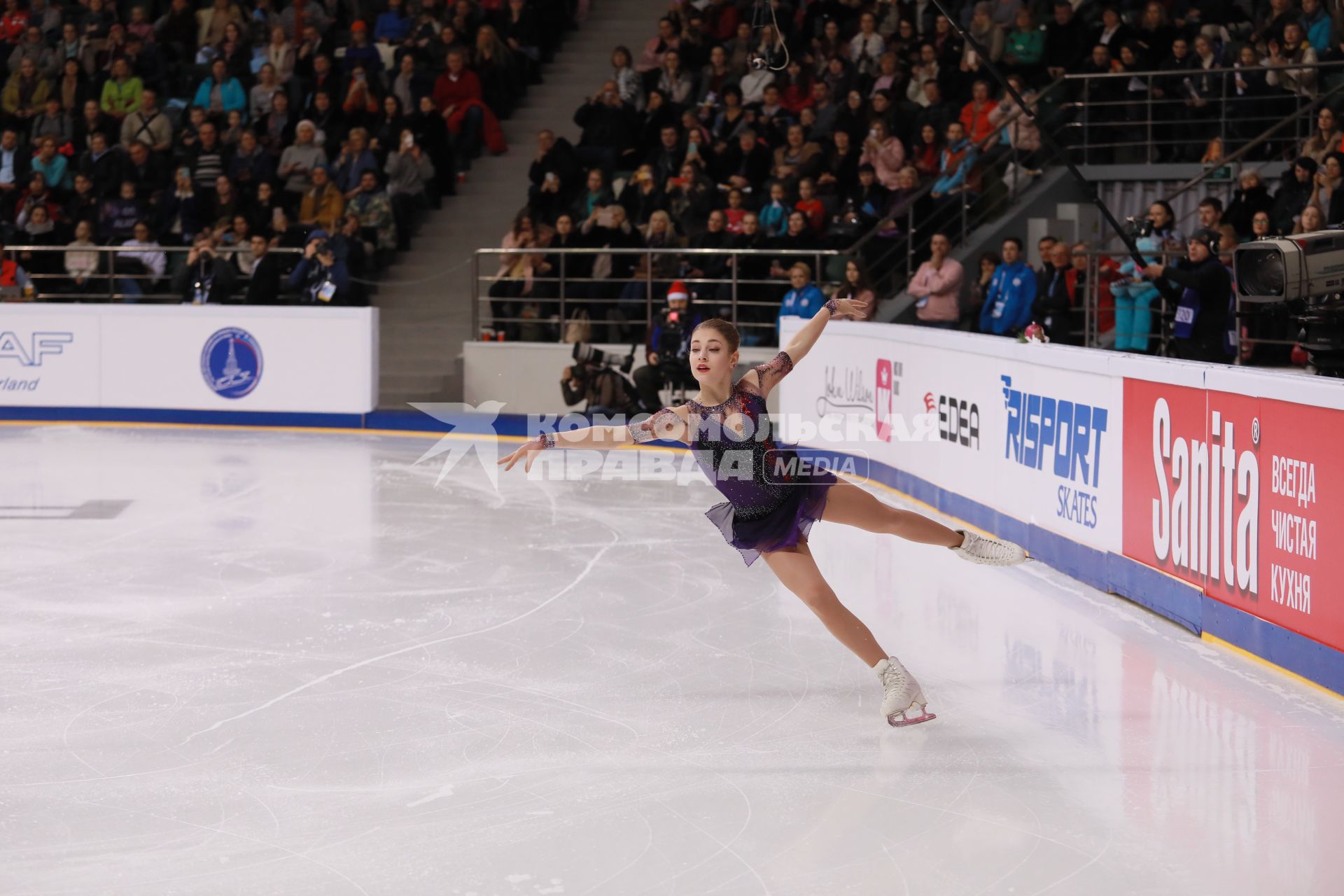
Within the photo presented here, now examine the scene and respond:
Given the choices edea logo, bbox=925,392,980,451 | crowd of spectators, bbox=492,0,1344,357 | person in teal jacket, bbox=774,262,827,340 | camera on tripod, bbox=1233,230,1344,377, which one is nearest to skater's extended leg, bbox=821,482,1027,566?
camera on tripod, bbox=1233,230,1344,377

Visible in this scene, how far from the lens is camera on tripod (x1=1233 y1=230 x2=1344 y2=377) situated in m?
6.34

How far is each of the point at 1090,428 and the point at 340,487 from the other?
220 inches

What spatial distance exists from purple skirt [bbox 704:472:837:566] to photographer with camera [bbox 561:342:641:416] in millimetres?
8045

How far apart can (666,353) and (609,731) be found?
26.8 feet

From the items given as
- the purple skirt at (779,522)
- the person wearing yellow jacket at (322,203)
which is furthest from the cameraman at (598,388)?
the purple skirt at (779,522)

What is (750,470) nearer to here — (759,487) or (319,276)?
(759,487)

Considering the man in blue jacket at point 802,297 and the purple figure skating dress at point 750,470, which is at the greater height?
the man in blue jacket at point 802,297

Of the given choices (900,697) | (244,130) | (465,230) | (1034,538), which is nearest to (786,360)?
(900,697)

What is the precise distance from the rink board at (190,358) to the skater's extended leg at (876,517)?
367 inches

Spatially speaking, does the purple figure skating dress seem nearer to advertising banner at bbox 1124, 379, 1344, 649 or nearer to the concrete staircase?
advertising banner at bbox 1124, 379, 1344, 649

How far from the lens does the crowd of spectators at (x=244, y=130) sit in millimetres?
15828

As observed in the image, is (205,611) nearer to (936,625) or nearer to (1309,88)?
(936,625)

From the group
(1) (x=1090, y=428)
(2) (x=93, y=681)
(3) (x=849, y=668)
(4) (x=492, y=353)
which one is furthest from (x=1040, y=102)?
(2) (x=93, y=681)

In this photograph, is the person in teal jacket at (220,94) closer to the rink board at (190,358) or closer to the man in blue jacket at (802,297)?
the rink board at (190,358)
